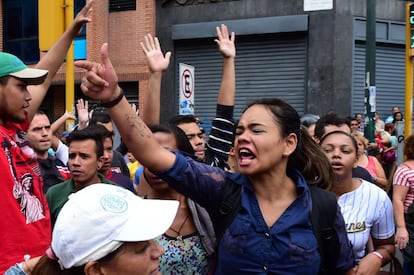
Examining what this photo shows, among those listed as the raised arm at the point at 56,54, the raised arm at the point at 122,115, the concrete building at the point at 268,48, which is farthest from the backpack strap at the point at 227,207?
the concrete building at the point at 268,48

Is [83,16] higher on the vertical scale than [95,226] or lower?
higher

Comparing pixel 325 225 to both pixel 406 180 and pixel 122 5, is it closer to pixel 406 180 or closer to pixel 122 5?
pixel 406 180

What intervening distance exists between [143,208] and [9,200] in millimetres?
1194

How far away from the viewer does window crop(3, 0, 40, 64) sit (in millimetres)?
20203

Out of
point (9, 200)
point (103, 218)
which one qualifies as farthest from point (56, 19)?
point (103, 218)

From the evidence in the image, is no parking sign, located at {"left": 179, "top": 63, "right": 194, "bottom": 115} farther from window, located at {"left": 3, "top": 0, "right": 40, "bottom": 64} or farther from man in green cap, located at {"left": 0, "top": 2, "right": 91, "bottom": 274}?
window, located at {"left": 3, "top": 0, "right": 40, "bottom": 64}

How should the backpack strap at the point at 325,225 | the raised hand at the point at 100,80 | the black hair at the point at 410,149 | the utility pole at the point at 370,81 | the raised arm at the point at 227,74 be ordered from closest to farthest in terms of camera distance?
the raised hand at the point at 100,80, the backpack strap at the point at 325,225, the raised arm at the point at 227,74, the black hair at the point at 410,149, the utility pole at the point at 370,81

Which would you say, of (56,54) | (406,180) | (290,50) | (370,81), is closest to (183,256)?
(56,54)

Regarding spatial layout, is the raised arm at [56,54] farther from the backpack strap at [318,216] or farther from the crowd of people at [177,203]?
the backpack strap at [318,216]

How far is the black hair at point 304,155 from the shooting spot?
279 centimetres

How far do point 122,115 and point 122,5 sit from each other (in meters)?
16.6

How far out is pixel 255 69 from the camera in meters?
16.6

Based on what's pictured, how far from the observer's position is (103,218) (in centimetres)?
186

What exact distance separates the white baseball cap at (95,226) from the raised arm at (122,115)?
608 millimetres
